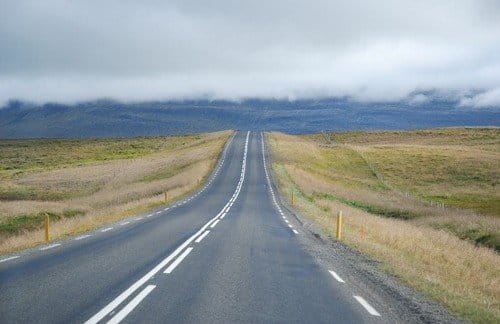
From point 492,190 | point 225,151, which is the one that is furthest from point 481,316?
point 225,151

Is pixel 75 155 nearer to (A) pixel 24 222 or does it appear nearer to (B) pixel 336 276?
(A) pixel 24 222

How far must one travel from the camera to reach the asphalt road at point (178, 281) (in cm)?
805

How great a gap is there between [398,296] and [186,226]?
13568mm

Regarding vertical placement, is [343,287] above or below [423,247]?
above

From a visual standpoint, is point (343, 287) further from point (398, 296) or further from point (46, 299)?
point (46, 299)

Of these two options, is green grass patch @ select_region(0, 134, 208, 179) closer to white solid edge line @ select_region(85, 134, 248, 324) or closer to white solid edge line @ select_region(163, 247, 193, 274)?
white solid edge line @ select_region(163, 247, 193, 274)

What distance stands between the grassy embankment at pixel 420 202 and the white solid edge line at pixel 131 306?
547 cm

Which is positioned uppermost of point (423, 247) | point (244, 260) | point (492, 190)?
point (244, 260)

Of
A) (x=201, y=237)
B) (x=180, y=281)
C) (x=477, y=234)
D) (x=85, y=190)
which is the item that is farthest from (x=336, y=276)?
(x=85, y=190)

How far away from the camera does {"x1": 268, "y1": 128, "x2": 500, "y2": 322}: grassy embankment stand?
13703 mm

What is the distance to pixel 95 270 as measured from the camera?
37.6 ft

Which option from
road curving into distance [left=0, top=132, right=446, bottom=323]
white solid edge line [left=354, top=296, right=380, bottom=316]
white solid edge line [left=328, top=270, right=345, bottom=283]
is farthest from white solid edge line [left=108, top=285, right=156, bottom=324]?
white solid edge line [left=328, top=270, right=345, bottom=283]

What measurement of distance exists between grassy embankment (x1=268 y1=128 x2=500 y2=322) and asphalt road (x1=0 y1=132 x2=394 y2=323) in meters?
2.17

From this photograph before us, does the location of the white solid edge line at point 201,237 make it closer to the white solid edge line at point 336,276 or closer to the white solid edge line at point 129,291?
the white solid edge line at point 129,291
